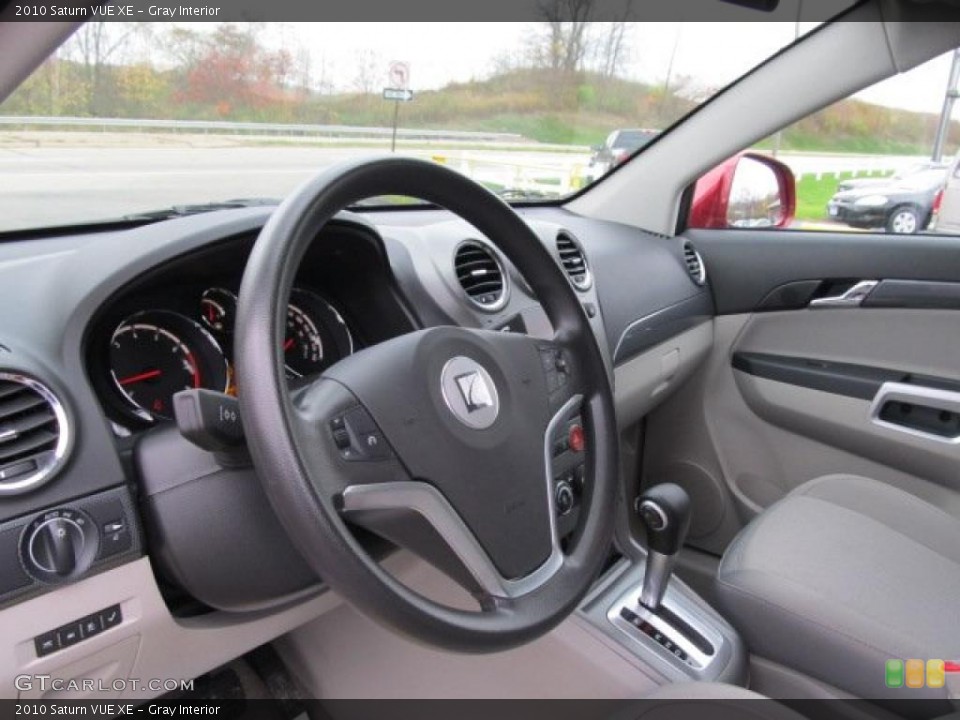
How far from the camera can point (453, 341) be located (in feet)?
3.78

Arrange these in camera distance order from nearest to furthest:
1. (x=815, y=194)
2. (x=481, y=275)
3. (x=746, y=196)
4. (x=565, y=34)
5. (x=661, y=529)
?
(x=661, y=529) → (x=481, y=275) → (x=565, y=34) → (x=815, y=194) → (x=746, y=196)

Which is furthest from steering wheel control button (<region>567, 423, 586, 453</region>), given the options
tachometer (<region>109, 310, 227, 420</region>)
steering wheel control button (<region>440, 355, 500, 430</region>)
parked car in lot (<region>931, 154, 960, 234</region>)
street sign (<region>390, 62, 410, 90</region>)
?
parked car in lot (<region>931, 154, 960, 234</region>)

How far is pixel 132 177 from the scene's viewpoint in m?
1.48

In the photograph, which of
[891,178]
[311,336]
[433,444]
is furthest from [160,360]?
[891,178]

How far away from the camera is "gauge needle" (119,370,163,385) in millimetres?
1236

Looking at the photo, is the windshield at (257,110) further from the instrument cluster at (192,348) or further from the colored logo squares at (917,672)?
the colored logo squares at (917,672)

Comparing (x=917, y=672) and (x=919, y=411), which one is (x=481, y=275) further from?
(x=919, y=411)

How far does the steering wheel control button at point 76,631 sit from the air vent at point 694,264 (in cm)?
192

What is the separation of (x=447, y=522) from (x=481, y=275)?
2.63ft

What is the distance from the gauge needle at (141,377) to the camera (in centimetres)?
124

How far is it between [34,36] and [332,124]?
899 millimetres

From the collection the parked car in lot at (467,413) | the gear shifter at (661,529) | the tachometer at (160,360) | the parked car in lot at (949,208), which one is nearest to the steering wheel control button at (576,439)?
the parked car in lot at (467,413)

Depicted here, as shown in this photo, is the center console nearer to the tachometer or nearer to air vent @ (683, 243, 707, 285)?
the tachometer

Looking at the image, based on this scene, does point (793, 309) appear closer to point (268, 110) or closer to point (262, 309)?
point (268, 110)
